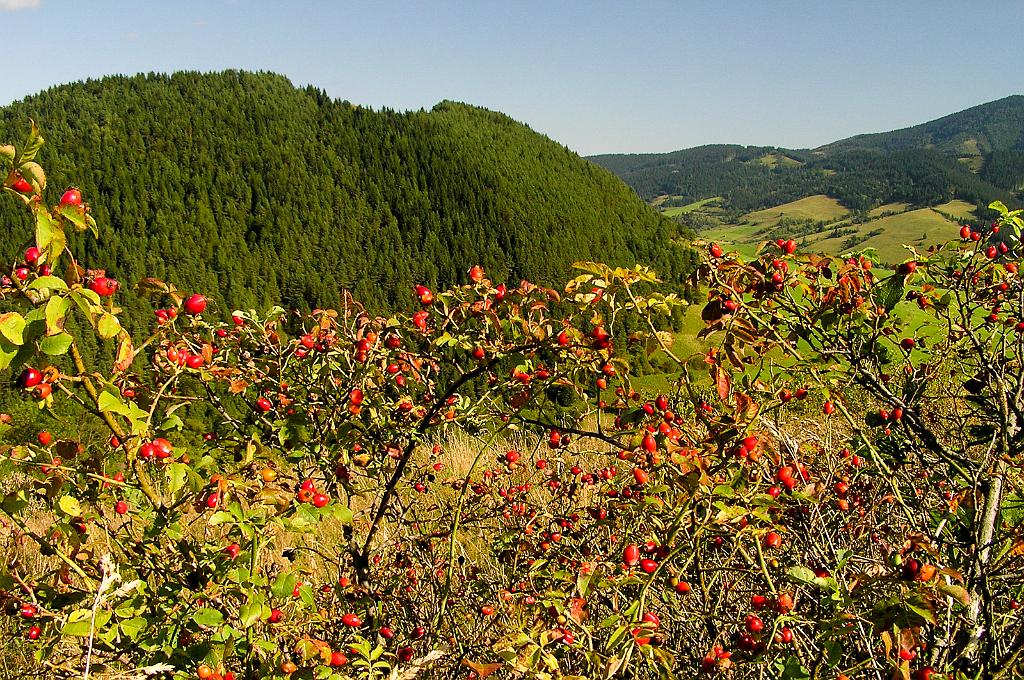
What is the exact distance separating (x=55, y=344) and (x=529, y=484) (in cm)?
302

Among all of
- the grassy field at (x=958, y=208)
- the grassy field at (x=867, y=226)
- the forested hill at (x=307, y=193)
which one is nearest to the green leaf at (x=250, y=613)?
the grassy field at (x=867, y=226)

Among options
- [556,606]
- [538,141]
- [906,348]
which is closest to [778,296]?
[906,348]

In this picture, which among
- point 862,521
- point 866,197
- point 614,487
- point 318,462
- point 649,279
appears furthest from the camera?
point 866,197

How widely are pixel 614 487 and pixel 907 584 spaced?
1.35 m

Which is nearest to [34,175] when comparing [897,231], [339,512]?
[339,512]

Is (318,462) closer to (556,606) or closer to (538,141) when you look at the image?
(556,606)

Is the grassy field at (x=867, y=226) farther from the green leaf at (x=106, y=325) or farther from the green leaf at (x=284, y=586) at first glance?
the green leaf at (x=106, y=325)

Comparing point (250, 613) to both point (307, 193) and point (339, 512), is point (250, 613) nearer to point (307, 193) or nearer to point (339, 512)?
point (339, 512)

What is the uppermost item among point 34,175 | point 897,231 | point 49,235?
point 34,175

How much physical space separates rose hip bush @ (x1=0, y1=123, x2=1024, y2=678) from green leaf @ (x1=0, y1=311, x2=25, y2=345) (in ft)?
0.05

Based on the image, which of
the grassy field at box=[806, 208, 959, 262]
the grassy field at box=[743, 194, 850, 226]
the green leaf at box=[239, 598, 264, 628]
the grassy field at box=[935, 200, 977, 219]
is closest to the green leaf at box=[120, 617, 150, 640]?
the green leaf at box=[239, 598, 264, 628]

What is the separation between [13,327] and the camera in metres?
1.50

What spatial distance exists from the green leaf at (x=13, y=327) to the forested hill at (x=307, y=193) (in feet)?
288

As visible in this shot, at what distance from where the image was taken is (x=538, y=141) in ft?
435
